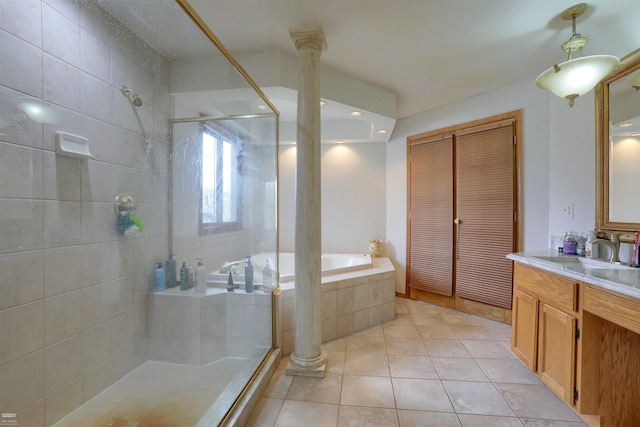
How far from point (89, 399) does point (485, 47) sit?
11.2ft

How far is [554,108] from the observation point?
7.79 ft

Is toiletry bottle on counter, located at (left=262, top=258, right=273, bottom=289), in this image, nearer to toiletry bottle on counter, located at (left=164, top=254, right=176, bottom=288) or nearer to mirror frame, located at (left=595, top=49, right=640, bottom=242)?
toiletry bottle on counter, located at (left=164, top=254, right=176, bottom=288)

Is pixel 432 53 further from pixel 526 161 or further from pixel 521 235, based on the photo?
pixel 521 235

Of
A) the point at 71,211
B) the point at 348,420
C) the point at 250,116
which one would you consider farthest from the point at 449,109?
the point at 71,211

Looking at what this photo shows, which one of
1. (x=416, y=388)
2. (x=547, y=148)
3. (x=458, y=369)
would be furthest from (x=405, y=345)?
(x=547, y=148)

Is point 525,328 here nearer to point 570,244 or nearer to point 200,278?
point 570,244

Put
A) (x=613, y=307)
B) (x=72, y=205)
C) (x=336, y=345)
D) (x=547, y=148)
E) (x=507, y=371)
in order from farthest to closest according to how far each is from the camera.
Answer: (x=547, y=148) < (x=336, y=345) < (x=507, y=371) < (x=72, y=205) < (x=613, y=307)

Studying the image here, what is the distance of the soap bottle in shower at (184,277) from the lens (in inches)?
72.0

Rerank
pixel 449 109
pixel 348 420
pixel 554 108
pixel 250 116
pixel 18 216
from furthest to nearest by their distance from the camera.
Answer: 1. pixel 449 109
2. pixel 554 108
3. pixel 250 116
4. pixel 348 420
5. pixel 18 216

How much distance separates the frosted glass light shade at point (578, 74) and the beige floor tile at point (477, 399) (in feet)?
6.03

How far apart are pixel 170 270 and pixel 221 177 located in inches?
29.0

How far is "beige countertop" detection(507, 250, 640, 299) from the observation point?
1172 mm

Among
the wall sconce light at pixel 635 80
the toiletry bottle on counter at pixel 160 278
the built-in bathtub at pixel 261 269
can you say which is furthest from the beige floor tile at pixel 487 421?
the wall sconce light at pixel 635 80

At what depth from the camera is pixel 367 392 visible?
5.55ft
